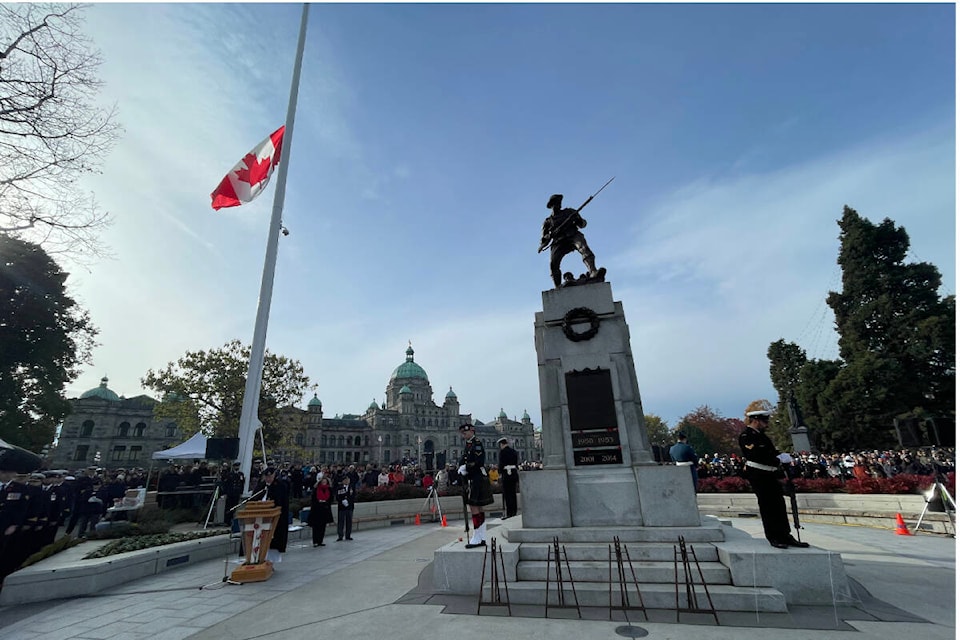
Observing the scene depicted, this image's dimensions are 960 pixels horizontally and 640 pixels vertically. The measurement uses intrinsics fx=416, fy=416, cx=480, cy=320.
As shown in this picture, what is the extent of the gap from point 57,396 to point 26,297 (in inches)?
291

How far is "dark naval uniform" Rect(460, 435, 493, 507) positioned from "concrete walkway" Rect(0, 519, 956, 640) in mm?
1452

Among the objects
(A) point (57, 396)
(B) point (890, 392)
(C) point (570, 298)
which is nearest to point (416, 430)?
(A) point (57, 396)

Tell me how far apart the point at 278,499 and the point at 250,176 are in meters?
12.8

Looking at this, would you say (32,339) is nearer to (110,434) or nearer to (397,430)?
(110,434)

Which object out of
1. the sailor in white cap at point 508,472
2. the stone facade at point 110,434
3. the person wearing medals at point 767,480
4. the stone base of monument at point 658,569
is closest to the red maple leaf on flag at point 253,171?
the sailor in white cap at point 508,472

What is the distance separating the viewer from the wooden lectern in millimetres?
8281

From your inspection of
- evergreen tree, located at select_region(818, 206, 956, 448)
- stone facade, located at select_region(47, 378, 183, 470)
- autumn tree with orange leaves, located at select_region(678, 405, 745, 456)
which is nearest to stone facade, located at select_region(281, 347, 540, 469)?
stone facade, located at select_region(47, 378, 183, 470)

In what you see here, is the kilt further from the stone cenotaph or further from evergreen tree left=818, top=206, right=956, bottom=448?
evergreen tree left=818, top=206, right=956, bottom=448

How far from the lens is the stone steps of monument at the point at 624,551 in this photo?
6098 millimetres

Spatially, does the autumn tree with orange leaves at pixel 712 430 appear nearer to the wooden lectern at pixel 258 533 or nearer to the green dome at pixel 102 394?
the wooden lectern at pixel 258 533

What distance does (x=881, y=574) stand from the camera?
693 cm

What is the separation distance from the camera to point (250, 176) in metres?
16.6

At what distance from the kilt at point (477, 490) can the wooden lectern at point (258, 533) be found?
165 inches

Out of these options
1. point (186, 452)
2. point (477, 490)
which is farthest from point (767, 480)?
point (186, 452)
